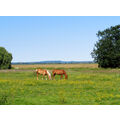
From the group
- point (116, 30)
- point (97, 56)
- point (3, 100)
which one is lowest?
point (3, 100)

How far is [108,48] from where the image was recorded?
181ft

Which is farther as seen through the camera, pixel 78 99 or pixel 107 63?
pixel 107 63

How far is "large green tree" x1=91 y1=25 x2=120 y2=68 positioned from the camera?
54094mm

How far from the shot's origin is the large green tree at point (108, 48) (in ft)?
177
